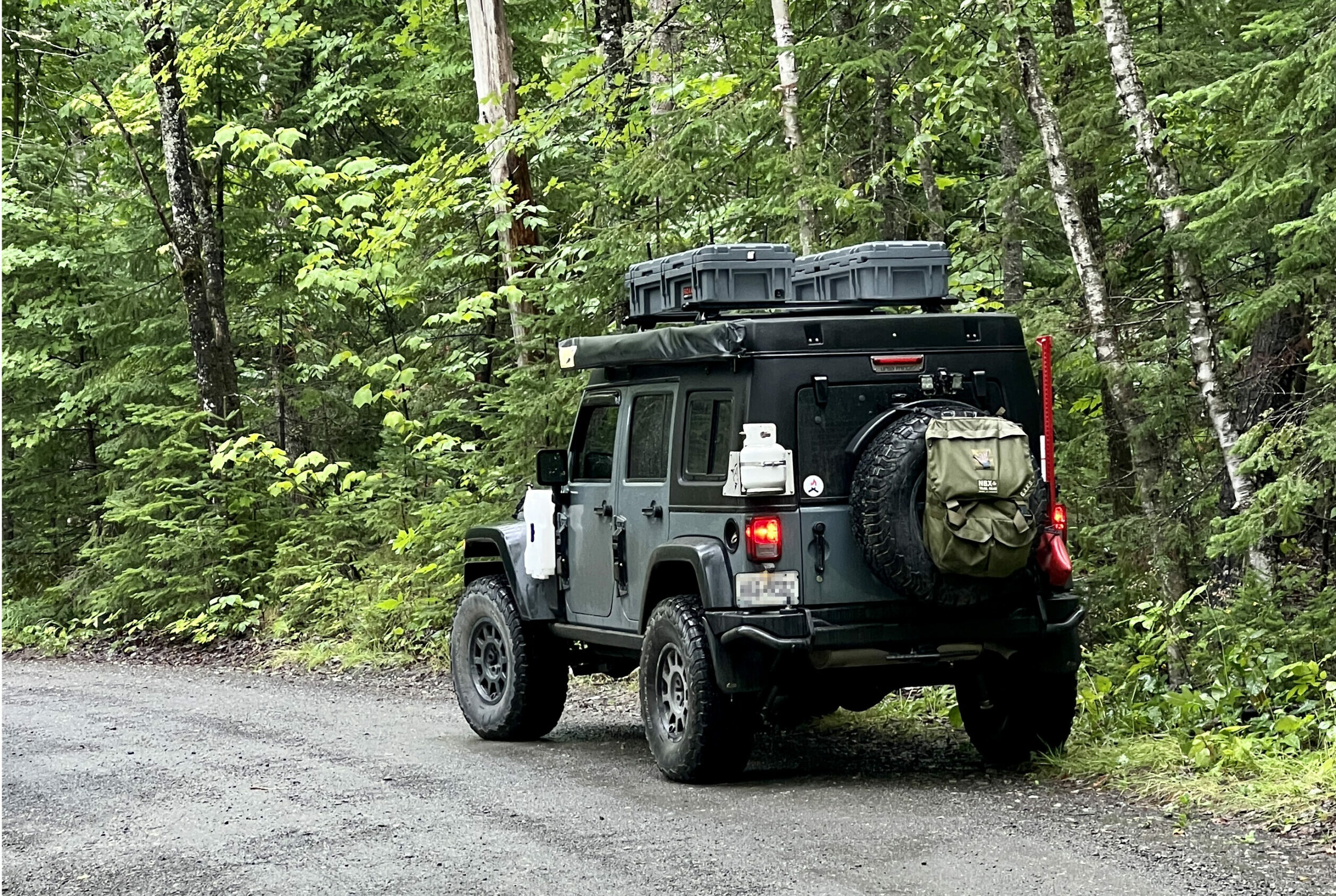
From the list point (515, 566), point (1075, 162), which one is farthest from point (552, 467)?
point (1075, 162)

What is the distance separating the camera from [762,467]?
731 centimetres

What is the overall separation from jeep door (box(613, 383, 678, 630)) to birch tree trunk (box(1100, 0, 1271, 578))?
3.62 m

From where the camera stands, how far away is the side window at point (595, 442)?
8.99 meters

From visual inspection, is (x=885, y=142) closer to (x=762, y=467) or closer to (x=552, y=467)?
(x=552, y=467)

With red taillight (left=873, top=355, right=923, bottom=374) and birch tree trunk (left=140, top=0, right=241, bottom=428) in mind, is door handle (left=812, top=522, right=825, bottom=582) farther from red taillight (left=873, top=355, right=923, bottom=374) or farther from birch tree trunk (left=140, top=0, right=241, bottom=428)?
birch tree trunk (left=140, top=0, right=241, bottom=428)

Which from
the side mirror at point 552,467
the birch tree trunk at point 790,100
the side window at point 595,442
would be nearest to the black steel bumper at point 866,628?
the side window at point 595,442

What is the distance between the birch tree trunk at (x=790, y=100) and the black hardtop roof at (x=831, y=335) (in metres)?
4.50

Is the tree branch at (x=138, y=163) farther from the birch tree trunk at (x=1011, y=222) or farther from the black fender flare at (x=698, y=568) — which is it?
the black fender flare at (x=698, y=568)

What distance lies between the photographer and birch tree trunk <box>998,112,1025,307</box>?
39.9 feet

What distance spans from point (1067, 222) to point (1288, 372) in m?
1.79

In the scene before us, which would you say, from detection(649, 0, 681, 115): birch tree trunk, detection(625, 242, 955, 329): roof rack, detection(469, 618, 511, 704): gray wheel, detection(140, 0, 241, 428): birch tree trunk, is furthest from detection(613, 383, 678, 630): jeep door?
detection(140, 0, 241, 428): birch tree trunk

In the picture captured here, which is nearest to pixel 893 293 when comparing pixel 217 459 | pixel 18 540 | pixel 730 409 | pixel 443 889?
pixel 730 409

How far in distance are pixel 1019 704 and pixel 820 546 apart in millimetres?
1479

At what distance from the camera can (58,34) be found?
2134 centimetres
